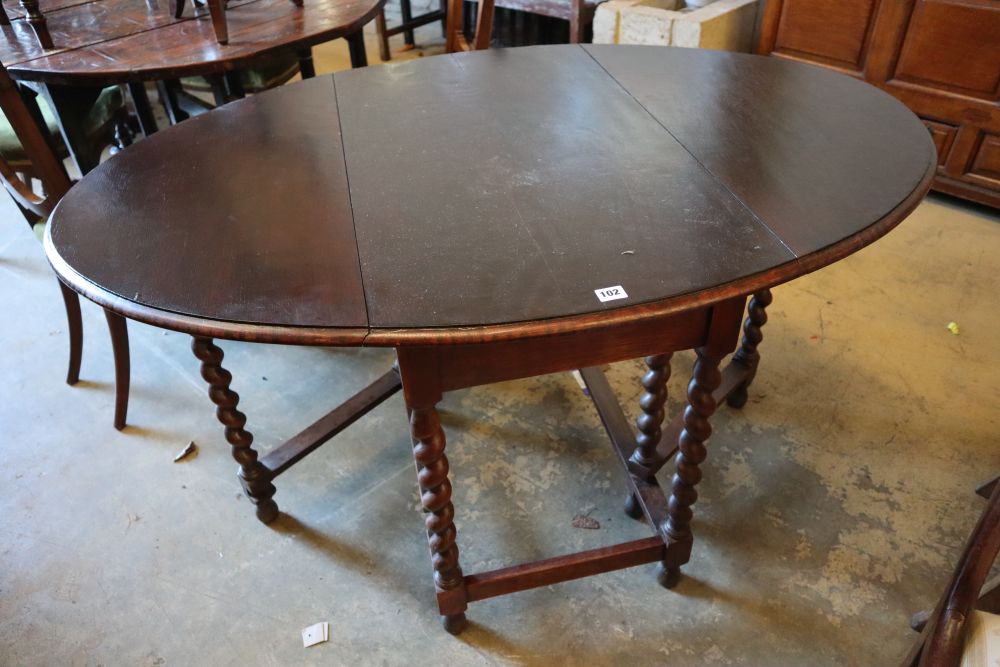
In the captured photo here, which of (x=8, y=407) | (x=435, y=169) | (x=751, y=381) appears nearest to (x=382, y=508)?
(x=435, y=169)

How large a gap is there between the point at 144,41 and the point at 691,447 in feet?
6.31

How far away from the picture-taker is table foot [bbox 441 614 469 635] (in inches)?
55.2

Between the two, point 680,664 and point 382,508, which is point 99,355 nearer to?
point 382,508

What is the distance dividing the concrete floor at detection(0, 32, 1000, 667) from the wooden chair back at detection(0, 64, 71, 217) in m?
0.62

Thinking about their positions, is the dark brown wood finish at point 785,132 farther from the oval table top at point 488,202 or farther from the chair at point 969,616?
A: the chair at point 969,616

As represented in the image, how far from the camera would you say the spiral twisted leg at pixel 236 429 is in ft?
4.49

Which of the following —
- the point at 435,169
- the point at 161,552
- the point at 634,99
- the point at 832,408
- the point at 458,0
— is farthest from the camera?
the point at 458,0

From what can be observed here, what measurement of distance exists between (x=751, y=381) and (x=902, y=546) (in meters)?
0.55

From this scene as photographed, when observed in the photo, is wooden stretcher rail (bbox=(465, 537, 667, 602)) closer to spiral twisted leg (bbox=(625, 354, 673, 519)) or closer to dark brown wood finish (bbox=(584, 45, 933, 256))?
spiral twisted leg (bbox=(625, 354, 673, 519))

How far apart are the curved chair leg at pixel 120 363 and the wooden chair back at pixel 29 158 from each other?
311 millimetres

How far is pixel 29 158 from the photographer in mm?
1628

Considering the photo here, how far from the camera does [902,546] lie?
1546mm

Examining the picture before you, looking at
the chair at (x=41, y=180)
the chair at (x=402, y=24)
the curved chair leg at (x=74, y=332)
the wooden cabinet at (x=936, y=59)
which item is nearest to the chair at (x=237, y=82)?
the chair at (x=41, y=180)

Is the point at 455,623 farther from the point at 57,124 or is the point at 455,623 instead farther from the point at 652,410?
the point at 57,124
